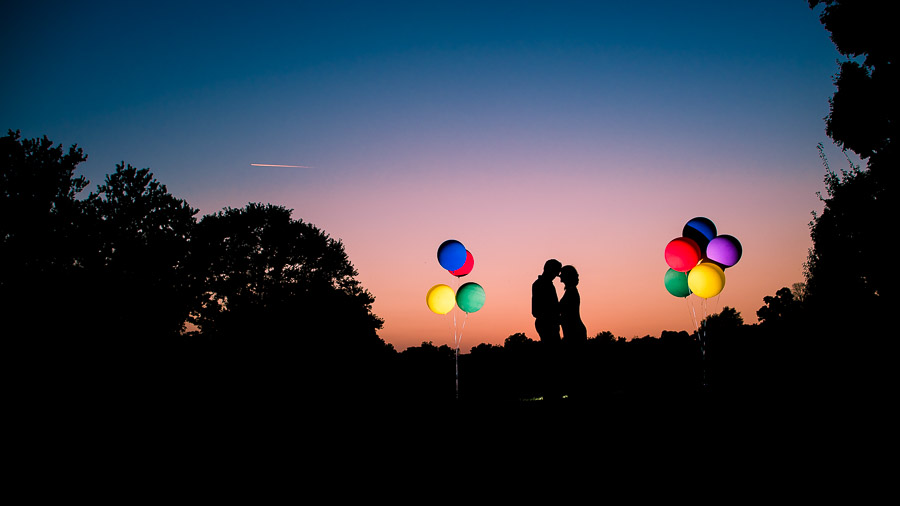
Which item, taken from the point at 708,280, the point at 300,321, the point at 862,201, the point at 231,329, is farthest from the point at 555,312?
the point at 231,329

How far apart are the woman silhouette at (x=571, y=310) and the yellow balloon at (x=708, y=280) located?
295cm

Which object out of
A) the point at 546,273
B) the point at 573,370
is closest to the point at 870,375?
the point at 573,370

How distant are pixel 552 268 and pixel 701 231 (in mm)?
3983

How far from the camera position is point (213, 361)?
367 inches

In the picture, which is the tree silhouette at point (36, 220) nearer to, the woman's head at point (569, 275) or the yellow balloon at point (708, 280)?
the woman's head at point (569, 275)

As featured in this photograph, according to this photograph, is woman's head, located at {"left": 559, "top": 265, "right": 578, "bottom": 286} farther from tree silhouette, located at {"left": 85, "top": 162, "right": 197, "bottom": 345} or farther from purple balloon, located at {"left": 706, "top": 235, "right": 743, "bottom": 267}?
tree silhouette, located at {"left": 85, "top": 162, "right": 197, "bottom": 345}

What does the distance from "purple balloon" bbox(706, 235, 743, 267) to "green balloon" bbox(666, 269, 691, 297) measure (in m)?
0.81

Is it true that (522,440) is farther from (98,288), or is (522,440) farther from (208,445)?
(98,288)

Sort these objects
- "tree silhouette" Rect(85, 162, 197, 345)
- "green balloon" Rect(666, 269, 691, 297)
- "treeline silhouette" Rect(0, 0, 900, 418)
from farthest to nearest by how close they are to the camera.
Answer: "tree silhouette" Rect(85, 162, 197, 345) < "green balloon" Rect(666, 269, 691, 297) < "treeline silhouette" Rect(0, 0, 900, 418)

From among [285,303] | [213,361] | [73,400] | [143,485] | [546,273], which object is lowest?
[143,485]

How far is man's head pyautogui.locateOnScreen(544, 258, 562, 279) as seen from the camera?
21.1ft

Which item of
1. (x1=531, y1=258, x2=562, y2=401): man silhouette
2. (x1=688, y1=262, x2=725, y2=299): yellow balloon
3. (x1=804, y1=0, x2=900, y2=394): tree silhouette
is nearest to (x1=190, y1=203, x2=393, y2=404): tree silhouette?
(x1=531, y1=258, x2=562, y2=401): man silhouette

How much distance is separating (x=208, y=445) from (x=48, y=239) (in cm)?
1825

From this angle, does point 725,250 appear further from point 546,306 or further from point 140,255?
point 140,255
